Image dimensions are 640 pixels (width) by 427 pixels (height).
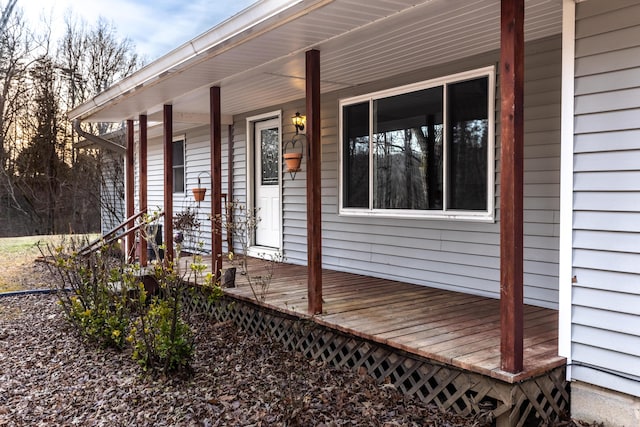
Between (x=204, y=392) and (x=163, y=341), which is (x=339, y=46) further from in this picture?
(x=204, y=392)

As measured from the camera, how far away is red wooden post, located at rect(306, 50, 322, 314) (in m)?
3.79

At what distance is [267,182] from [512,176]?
16.1 feet

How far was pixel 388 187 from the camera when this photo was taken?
514 cm

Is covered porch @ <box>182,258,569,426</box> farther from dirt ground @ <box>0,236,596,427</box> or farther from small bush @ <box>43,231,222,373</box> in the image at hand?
small bush @ <box>43,231,222,373</box>

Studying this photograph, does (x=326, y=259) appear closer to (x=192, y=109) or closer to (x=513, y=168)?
(x=192, y=109)

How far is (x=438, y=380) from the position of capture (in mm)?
2967

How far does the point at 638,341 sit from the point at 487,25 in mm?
2307

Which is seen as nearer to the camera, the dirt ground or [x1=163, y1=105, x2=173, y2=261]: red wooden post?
the dirt ground

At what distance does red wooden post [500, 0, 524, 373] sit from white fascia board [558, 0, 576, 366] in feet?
1.56

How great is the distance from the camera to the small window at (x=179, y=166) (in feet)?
29.9

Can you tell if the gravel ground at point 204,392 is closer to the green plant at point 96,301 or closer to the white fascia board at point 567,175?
the green plant at point 96,301

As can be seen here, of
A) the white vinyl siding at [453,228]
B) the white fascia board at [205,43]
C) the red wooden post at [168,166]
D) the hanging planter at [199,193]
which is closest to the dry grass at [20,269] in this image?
the red wooden post at [168,166]

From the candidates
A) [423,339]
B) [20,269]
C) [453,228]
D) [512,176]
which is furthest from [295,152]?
[20,269]

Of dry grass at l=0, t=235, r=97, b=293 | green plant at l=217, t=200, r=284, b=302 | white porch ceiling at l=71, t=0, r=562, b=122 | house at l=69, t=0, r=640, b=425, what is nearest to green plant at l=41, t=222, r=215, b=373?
green plant at l=217, t=200, r=284, b=302
